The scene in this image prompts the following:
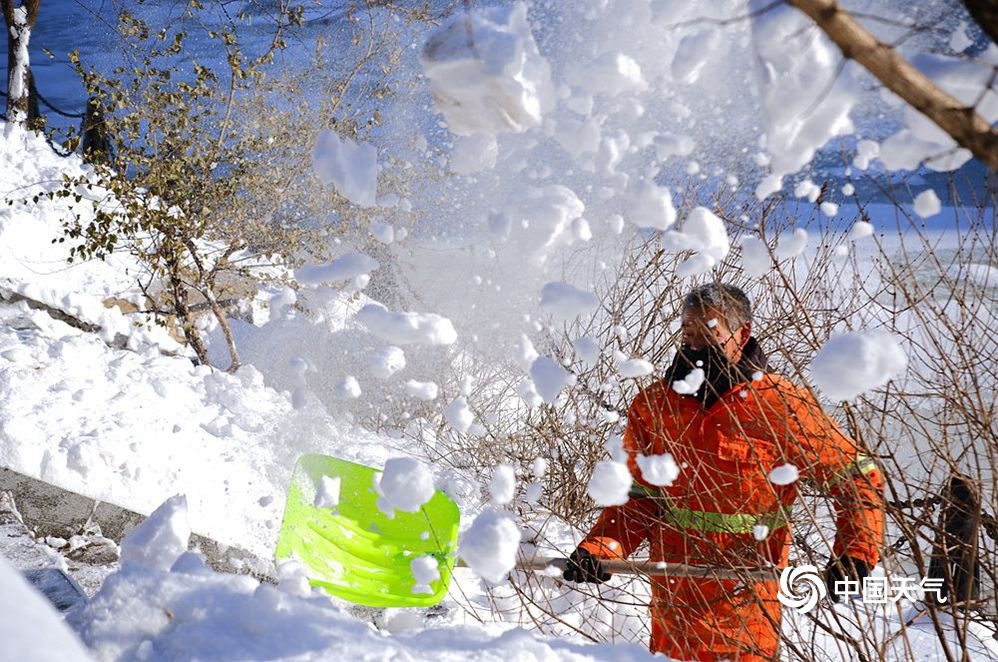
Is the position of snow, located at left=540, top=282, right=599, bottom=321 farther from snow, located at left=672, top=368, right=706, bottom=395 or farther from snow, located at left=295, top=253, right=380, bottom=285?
snow, located at left=295, top=253, right=380, bottom=285

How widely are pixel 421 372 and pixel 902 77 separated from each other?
20.8 feet

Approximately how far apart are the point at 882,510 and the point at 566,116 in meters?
1.31

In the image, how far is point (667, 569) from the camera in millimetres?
2338

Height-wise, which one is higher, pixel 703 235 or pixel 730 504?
pixel 703 235

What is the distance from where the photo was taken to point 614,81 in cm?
214

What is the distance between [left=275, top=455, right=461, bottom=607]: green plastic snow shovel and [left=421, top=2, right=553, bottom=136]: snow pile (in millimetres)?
1806

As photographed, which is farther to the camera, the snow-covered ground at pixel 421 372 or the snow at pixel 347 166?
the snow at pixel 347 166

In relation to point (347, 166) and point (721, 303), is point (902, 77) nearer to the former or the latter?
point (721, 303)

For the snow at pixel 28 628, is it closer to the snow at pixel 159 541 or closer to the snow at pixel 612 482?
the snow at pixel 159 541

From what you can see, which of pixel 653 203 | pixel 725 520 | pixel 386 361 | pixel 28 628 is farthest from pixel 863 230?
pixel 28 628

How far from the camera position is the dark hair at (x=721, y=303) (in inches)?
91.5

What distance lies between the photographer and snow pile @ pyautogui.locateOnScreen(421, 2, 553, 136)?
1.57m

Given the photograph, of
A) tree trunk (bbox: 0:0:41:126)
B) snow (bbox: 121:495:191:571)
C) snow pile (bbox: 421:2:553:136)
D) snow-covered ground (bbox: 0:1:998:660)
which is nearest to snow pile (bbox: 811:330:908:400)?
snow-covered ground (bbox: 0:1:998:660)

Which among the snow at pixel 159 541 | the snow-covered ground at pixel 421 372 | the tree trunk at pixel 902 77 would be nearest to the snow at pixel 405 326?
the snow-covered ground at pixel 421 372
